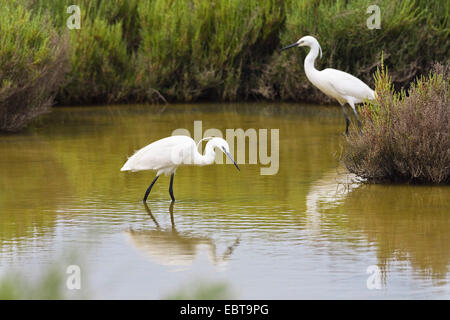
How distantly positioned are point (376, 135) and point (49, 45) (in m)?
6.13

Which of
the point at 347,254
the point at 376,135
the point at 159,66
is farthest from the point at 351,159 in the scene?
the point at 159,66

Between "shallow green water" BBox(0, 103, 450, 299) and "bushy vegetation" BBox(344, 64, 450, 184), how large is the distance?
0.20 metres

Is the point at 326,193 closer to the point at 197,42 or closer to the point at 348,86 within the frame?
the point at 348,86

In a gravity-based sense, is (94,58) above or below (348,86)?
above

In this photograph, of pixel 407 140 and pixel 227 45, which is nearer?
pixel 407 140

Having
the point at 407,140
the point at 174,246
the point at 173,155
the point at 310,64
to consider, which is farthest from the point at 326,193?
the point at 310,64

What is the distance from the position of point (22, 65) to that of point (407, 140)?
18.7 feet

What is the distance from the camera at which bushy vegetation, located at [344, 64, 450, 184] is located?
8.23m

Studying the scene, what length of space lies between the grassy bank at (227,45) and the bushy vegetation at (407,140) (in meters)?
6.15

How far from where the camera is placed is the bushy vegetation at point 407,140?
8227mm

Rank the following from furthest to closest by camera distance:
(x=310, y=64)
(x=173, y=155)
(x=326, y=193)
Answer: (x=310, y=64) → (x=326, y=193) → (x=173, y=155)

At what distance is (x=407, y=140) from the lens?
326 inches

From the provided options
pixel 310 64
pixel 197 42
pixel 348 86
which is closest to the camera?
pixel 348 86

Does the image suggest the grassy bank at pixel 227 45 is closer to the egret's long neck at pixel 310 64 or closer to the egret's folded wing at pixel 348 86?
the egret's long neck at pixel 310 64
